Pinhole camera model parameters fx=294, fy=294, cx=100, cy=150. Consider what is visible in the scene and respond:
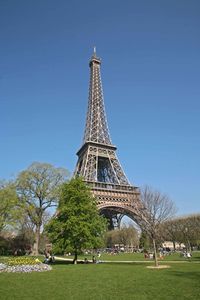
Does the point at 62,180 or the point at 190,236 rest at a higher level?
the point at 62,180

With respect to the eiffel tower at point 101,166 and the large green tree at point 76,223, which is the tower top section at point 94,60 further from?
the large green tree at point 76,223

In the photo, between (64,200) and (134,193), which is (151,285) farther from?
(134,193)

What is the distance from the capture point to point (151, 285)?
1505 centimetres

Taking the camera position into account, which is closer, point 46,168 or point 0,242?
point 46,168

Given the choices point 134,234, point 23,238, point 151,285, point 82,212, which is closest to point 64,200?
point 82,212

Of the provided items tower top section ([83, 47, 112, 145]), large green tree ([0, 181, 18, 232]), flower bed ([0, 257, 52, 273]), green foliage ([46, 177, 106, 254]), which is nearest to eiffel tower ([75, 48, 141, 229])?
tower top section ([83, 47, 112, 145])

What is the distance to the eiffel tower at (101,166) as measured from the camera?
70650 mm

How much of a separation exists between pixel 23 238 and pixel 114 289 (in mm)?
56028

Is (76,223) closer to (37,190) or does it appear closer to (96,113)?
(37,190)

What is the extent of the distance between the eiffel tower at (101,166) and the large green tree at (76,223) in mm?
26406

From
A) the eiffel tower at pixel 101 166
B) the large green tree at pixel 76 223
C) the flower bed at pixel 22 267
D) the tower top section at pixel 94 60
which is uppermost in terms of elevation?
the tower top section at pixel 94 60

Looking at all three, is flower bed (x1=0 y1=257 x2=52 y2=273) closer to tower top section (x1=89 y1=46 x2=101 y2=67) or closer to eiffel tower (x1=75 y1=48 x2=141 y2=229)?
eiffel tower (x1=75 y1=48 x2=141 y2=229)

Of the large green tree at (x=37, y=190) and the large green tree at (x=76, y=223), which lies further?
the large green tree at (x=37, y=190)

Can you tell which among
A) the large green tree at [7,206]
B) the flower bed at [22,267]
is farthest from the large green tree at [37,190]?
the flower bed at [22,267]
